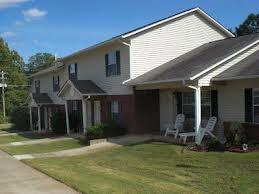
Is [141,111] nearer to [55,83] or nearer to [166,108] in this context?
[166,108]

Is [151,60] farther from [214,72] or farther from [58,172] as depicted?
[58,172]

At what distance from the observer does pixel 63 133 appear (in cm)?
3189

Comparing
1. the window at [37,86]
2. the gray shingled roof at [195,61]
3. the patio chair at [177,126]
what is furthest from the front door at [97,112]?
the window at [37,86]

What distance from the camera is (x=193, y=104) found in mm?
22766

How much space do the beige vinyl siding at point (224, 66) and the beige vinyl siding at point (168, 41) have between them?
5.53 metres

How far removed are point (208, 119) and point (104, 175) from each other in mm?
8759

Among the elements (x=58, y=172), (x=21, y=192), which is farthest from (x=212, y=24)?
(x=21, y=192)

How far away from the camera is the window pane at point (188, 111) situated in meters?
22.9

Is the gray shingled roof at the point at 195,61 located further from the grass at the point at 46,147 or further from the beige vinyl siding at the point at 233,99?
the grass at the point at 46,147

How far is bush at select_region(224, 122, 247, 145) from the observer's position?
58.2ft

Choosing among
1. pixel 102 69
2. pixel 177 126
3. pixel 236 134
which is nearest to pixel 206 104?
pixel 177 126

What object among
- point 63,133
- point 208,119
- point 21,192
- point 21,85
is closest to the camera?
point 21,192

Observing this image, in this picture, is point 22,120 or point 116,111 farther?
point 22,120

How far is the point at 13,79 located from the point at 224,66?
5599 centimetres
